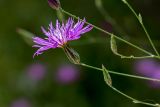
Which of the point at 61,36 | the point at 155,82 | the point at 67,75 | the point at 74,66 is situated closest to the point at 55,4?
the point at 61,36

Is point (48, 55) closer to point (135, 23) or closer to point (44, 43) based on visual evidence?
point (135, 23)

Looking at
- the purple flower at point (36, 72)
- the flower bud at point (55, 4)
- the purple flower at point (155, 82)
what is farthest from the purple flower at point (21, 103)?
the flower bud at point (55, 4)

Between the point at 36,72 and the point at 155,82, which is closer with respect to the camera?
the point at 155,82

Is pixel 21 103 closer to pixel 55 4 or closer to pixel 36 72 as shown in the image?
pixel 36 72

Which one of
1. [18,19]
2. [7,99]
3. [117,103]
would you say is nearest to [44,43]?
[117,103]

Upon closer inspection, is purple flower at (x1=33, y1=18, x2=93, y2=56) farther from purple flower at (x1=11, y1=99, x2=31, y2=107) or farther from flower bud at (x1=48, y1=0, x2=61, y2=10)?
purple flower at (x1=11, y1=99, x2=31, y2=107)

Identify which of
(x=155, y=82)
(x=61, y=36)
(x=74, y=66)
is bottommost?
(x=155, y=82)
